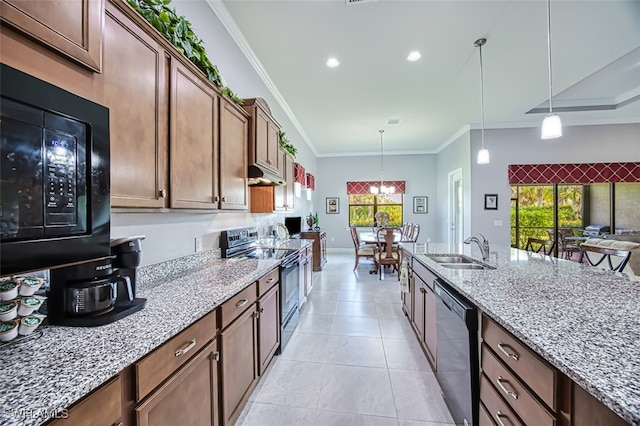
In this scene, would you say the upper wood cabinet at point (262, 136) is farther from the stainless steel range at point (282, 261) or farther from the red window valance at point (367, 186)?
the red window valance at point (367, 186)

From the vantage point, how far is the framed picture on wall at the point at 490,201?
5.50 meters

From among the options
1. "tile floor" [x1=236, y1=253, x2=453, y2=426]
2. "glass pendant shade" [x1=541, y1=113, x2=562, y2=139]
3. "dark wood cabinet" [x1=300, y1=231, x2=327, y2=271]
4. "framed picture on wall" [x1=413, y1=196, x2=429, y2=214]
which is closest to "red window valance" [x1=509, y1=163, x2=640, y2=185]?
"framed picture on wall" [x1=413, y1=196, x2=429, y2=214]

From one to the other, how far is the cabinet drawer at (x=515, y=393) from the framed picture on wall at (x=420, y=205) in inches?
279

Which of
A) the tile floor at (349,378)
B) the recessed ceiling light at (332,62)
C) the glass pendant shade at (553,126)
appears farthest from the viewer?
the recessed ceiling light at (332,62)

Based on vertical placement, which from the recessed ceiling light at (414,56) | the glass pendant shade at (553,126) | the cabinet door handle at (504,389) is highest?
the recessed ceiling light at (414,56)

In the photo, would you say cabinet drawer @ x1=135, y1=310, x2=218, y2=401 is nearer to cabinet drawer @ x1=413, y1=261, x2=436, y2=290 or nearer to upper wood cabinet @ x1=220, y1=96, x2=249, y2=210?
upper wood cabinet @ x1=220, y1=96, x2=249, y2=210

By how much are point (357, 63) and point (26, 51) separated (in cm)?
315

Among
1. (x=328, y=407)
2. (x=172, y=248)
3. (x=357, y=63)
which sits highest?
(x=357, y=63)

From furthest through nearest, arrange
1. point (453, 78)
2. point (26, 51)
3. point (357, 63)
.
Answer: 1. point (453, 78)
2. point (357, 63)
3. point (26, 51)

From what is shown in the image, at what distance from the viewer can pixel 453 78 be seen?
12.0ft

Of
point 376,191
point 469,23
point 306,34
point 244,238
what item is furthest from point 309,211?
point 469,23

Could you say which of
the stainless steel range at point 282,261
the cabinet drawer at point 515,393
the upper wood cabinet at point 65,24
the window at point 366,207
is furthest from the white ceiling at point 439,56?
the window at point 366,207

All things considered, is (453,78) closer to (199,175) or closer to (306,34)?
(306,34)

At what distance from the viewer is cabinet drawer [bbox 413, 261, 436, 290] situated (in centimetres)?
210
